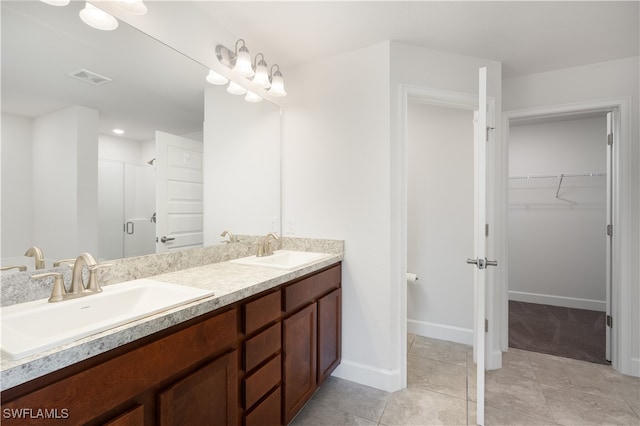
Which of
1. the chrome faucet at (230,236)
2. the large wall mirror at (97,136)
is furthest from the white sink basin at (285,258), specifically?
the large wall mirror at (97,136)

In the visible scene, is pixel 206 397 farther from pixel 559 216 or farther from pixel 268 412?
pixel 559 216

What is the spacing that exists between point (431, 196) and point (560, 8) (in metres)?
1.55

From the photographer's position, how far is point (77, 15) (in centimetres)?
117

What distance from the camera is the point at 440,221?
9.06ft

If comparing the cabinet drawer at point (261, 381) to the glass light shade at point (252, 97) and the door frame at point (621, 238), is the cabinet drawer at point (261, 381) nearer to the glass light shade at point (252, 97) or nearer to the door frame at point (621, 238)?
the glass light shade at point (252, 97)

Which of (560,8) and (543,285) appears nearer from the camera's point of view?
(560,8)

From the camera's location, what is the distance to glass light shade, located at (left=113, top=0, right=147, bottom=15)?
4.11 ft

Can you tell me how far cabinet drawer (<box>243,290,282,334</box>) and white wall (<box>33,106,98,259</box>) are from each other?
0.72m

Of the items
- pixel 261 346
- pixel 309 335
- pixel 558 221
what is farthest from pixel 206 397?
pixel 558 221

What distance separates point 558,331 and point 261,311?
124 inches

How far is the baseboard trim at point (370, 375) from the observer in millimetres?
1975

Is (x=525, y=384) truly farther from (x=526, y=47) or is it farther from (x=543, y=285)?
(x=526, y=47)

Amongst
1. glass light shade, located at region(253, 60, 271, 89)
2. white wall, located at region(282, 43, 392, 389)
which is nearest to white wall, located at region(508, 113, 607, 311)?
white wall, located at region(282, 43, 392, 389)

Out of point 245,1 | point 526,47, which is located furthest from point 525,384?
point 245,1
